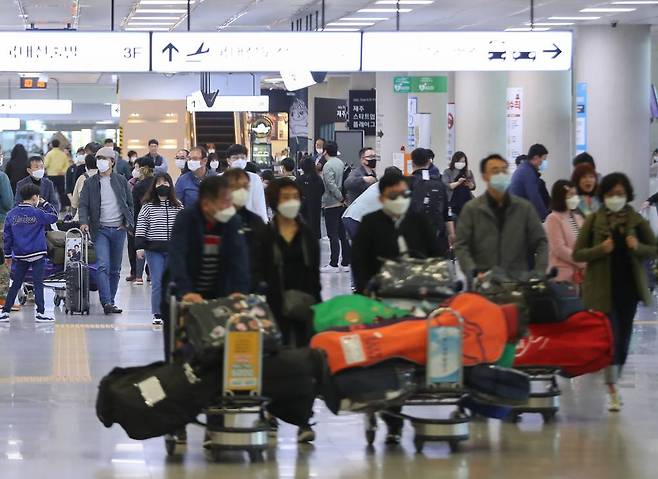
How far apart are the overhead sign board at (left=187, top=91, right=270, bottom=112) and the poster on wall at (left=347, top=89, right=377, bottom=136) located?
8.47ft

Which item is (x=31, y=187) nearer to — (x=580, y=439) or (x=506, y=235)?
(x=506, y=235)

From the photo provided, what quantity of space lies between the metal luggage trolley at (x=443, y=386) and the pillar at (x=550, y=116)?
51.1 feet

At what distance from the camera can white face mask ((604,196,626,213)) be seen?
9.15 metres

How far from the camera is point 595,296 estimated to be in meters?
9.22

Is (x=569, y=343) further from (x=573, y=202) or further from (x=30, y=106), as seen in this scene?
(x=30, y=106)

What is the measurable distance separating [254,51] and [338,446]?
8158mm

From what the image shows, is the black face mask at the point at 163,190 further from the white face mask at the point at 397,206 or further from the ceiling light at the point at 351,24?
the ceiling light at the point at 351,24

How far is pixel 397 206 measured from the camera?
8.44m

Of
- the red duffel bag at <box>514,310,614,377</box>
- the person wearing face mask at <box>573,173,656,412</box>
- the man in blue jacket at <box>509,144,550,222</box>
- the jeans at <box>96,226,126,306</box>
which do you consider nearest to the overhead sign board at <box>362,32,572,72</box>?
the man in blue jacket at <box>509,144,550,222</box>

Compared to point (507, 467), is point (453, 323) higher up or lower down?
higher up

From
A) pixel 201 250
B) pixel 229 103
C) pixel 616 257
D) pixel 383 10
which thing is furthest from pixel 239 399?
pixel 229 103

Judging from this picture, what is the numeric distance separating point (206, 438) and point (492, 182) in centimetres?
250

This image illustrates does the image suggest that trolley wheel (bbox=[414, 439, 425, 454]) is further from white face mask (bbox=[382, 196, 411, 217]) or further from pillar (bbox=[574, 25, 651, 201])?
pillar (bbox=[574, 25, 651, 201])

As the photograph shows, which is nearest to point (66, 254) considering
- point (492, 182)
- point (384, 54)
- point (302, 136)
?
point (384, 54)
